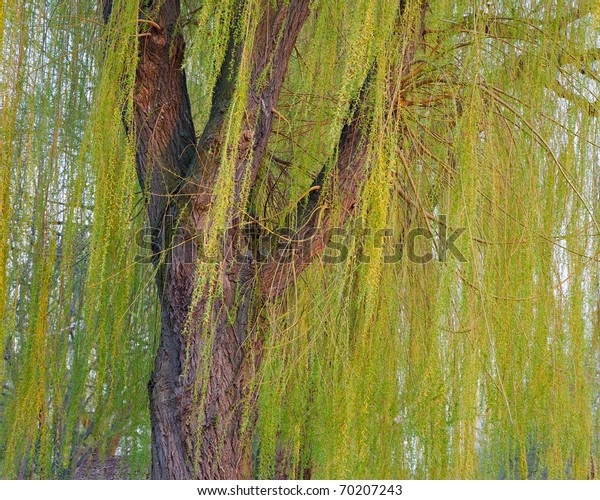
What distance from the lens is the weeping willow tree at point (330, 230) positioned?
66.5 inches

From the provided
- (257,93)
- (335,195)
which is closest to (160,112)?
(257,93)

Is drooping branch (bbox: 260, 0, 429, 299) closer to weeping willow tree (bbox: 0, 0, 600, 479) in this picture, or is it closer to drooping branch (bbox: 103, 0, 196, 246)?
weeping willow tree (bbox: 0, 0, 600, 479)

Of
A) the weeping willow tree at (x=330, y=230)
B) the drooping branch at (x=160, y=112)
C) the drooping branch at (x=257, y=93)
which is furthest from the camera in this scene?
the drooping branch at (x=160, y=112)

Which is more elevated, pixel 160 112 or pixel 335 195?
pixel 160 112

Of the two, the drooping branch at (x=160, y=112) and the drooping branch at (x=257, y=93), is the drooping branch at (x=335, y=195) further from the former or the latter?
the drooping branch at (x=160, y=112)


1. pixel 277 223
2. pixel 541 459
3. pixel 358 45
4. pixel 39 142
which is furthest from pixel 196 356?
pixel 541 459

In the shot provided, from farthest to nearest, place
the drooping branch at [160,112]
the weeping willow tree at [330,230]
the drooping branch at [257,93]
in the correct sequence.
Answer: the drooping branch at [160,112] < the drooping branch at [257,93] < the weeping willow tree at [330,230]

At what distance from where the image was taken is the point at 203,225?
70.2 inches

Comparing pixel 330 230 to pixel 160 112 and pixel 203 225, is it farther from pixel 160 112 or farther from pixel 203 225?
pixel 160 112

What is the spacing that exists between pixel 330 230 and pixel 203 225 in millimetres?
356

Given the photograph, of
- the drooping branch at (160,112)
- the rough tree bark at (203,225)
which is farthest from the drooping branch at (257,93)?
the drooping branch at (160,112)

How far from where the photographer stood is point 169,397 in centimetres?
183

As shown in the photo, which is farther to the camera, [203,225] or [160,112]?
[160,112]

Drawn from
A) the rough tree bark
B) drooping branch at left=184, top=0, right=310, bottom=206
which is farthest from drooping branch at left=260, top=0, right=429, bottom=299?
drooping branch at left=184, top=0, right=310, bottom=206
